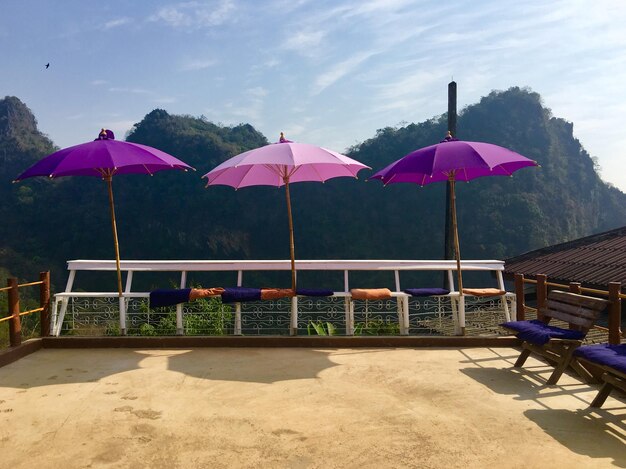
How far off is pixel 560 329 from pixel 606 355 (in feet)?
2.82

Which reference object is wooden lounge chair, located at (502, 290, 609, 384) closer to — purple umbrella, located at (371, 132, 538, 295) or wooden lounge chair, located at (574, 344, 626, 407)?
wooden lounge chair, located at (574, 344, 626, 407)

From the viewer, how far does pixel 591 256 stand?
12836 millimetres

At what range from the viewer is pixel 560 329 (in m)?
4.41

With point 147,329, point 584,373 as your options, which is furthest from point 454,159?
point 147,329

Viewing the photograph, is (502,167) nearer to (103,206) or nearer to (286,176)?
(286,176)

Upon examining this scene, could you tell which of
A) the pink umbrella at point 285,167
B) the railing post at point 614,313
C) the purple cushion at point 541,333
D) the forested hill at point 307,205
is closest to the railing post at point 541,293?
the purple cushion at point 541,333

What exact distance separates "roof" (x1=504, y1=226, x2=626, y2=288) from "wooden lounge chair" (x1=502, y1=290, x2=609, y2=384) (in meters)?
6.26

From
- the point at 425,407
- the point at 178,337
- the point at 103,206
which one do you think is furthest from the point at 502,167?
the point at 103,206

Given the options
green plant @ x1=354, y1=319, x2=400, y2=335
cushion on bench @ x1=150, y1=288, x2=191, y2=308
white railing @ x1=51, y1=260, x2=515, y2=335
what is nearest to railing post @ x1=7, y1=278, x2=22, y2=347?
white railing @ x1=51, y1=260, x2=515, y2=335

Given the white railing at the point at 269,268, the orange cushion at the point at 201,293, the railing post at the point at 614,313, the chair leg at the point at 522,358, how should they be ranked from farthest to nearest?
the white railing at the point at 269,268 < the orange cushion at the point at 201,293 < the chair leg at the point at 522,358 < the railing post at the point at 614,313

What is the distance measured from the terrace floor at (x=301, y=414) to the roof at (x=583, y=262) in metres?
6.82

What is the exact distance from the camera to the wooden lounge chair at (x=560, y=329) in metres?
4.16

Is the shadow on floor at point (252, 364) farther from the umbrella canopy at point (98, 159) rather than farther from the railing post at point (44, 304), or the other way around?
the umbrella canopy at point (98, 159)

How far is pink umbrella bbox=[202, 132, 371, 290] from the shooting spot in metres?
4.98
